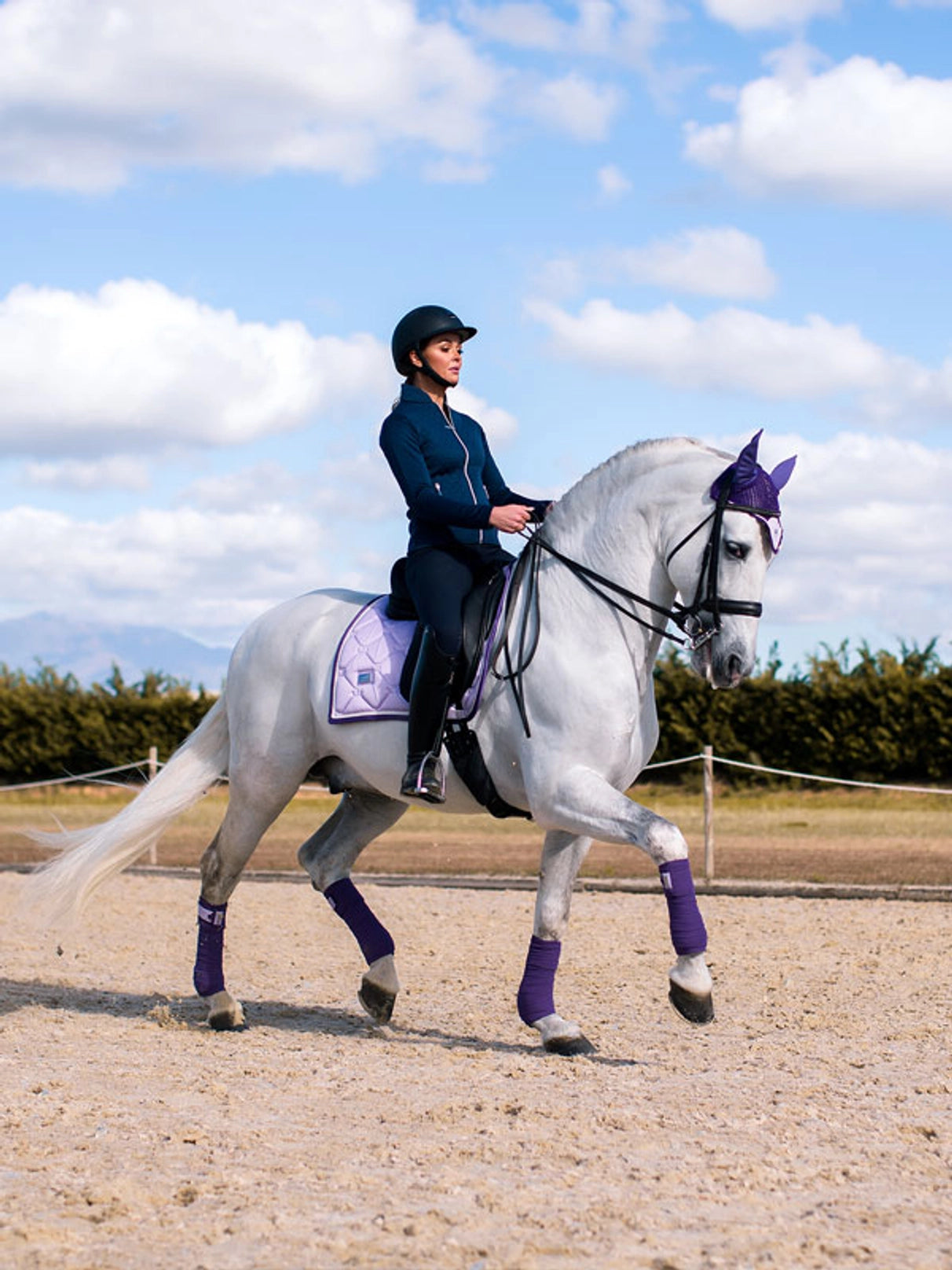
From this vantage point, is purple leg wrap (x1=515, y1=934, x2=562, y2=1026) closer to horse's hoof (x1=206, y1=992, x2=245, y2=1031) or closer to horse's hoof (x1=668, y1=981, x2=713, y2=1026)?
horse's hoof (x1=668, y1=981, x2=713, y2=1026)

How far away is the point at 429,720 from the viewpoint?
6.79 m

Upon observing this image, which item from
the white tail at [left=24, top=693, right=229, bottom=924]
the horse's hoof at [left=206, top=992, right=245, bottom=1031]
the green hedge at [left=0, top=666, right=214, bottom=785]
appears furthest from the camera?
the green hedge at [left=0, top=666, right=214, bottom=785]

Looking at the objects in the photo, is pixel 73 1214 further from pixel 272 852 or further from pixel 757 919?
pixel 272 852

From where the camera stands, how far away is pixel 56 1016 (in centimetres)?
792

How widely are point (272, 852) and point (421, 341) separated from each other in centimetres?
1444

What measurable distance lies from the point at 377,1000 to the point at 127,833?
1.56 metres

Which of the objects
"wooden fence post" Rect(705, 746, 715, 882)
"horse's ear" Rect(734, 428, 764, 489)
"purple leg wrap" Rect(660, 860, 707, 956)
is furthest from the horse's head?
"wooden fence post" Rect(705, 746, 715, 882)

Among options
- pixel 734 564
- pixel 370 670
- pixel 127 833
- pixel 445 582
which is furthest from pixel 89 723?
pixel 734 564

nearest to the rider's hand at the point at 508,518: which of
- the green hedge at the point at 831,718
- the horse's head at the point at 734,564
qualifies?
the horse's head at the point at 734,564

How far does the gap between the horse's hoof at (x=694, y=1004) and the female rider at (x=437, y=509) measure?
4.41 ft

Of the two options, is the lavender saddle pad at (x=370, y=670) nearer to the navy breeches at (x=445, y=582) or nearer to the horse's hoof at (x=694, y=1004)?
the navy breeches at (x=445, y=582)

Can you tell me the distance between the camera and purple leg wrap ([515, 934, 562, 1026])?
686cm

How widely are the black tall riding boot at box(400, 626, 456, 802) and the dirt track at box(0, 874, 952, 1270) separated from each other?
118 centimetres

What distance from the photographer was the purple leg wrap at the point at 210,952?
7.71m
